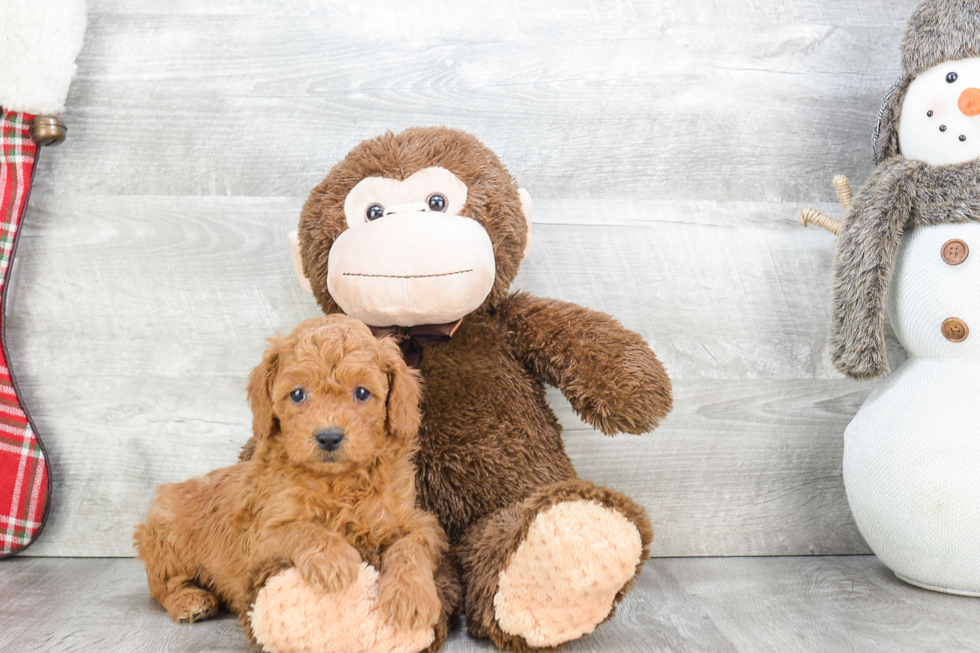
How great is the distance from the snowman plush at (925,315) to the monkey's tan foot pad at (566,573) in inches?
17.9

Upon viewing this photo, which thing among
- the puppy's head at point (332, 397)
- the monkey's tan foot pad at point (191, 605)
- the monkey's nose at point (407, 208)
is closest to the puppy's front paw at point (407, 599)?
the puppy's head at point (332, 397)

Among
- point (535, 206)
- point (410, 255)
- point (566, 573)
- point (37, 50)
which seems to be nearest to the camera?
point (566, 573)

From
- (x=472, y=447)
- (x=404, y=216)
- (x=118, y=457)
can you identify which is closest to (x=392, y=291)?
(x=404, y=216)

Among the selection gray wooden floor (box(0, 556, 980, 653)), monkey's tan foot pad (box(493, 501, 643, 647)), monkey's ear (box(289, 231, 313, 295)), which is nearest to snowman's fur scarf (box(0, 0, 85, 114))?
monkey's ear (box(289, 231, 313, 295))

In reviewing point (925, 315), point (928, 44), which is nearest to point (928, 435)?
point (925, 315)

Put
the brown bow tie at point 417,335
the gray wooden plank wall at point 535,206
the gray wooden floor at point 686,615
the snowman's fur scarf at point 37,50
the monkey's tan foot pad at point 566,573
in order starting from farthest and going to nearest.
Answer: the gray wooden plank wall at point 535,206
the snowman's fur scarf at point 37,50
the brown bow tie at point 417,335
the gray wooden floor at point 686,615
the monkey's tan foot pad at point 566,573

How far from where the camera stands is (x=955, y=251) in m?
0.99

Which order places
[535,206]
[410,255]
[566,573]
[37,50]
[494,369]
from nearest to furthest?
[566,573] < [410,255] < [494,369] < [37,50] < [535,206]

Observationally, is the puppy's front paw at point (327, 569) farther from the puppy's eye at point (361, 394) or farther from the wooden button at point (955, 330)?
the wooden button at point (955, 330)

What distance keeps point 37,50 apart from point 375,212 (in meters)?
0.56

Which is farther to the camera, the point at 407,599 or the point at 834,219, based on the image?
the point at 834,219

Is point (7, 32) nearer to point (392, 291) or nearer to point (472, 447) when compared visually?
point (392, 291)

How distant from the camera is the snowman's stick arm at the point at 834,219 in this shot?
1.12 meters

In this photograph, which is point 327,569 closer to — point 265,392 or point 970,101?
point 265,392
